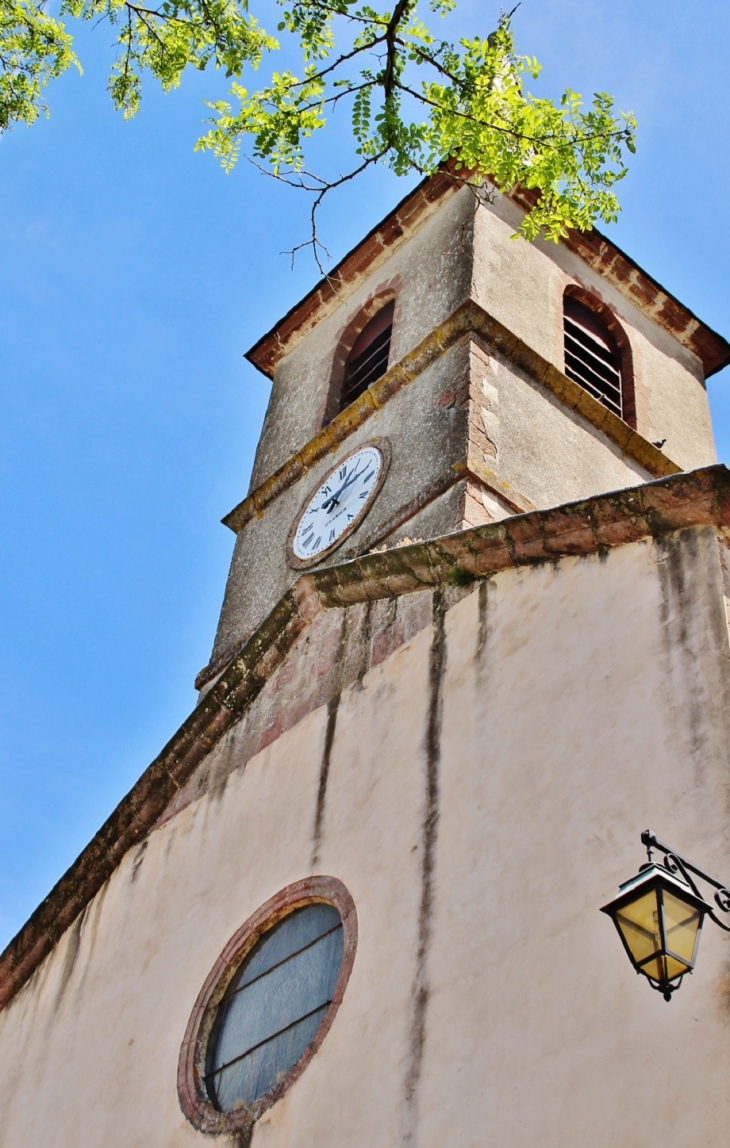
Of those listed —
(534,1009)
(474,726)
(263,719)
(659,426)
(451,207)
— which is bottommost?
(534,1009)

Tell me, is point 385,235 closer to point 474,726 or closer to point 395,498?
point 395,498

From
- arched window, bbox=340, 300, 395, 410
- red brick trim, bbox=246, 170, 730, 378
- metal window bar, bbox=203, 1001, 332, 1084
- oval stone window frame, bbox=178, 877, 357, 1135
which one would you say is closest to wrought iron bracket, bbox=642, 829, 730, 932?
oval stone window frame, bbox=178, 877, 357, 1135

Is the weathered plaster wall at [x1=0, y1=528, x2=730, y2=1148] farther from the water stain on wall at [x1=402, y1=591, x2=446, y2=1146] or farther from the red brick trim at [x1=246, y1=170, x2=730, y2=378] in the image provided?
the red brick trim at [x1=246, y1=170, x2=730, y2=378]

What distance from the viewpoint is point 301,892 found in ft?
20.8

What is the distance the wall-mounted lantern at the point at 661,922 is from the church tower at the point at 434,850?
0.04 ft

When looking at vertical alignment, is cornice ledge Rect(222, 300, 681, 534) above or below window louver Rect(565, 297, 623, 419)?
below

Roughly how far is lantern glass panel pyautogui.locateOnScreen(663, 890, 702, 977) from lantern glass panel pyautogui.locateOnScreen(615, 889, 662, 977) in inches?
1.4

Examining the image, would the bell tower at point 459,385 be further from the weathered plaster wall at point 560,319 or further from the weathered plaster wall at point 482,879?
the weathered plaster wall at point 482,879

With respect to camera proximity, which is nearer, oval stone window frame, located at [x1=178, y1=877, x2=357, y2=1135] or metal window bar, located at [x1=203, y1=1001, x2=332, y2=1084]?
oval stone window frame, located at [x1=178, y1=877, x2=357, y2=1135]

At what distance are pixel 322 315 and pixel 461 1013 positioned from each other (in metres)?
9.94

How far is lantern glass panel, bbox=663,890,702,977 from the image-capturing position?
3824mm

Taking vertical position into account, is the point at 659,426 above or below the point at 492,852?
above

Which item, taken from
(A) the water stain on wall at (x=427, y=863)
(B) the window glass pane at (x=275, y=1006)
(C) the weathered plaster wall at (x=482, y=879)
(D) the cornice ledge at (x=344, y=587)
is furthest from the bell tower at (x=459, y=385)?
(B) the window glass pane at (x=275, y=1006)

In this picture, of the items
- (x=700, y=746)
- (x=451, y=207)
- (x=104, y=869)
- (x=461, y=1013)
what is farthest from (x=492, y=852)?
(x=451, y=207)
